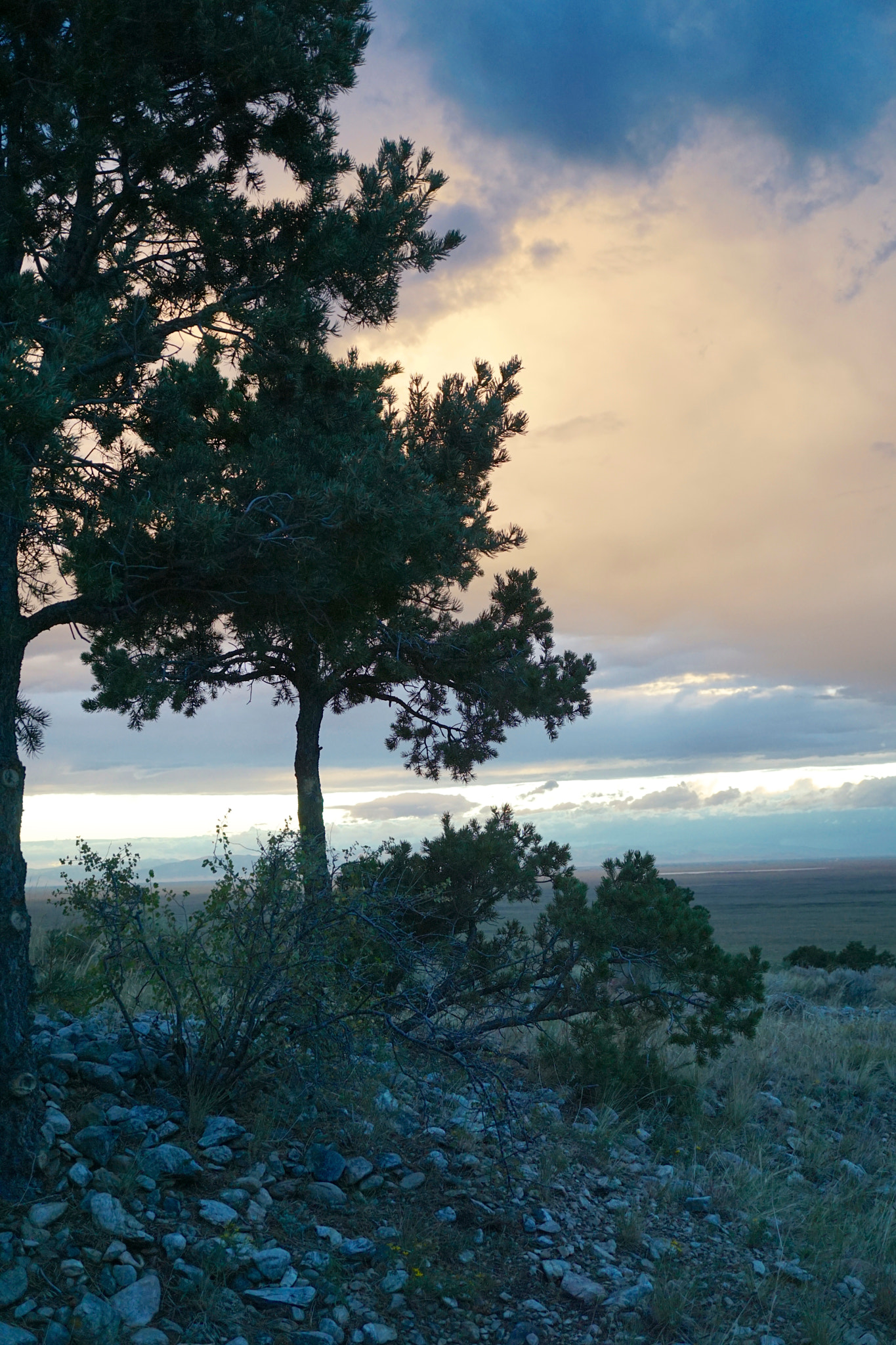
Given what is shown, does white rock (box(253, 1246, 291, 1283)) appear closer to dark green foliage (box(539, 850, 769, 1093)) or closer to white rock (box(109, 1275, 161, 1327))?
white rock (box(109, 1275, 161, 1327))

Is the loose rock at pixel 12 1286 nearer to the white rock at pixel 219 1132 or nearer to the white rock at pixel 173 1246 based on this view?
the white rock at pixel 173 1246

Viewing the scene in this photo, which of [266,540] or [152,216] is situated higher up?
[152,216]

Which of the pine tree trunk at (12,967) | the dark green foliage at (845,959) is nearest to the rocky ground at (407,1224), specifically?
the pine tree trunk at (12,967)

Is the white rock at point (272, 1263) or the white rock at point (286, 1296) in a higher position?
the white rock at point (272, 1263)

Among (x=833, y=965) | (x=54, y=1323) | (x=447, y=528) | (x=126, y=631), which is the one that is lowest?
(x=833, y=965)

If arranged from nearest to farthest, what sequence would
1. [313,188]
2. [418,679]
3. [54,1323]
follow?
[54,1323] < [313,188] < [418,679]

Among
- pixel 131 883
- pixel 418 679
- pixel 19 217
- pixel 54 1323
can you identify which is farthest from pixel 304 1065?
pixel 418 679

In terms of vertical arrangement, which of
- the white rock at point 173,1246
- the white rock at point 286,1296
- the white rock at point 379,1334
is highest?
the white rock at point 173,1246

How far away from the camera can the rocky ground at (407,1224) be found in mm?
4668

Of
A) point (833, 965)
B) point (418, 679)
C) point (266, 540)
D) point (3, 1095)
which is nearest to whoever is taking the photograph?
point (3, 1095)

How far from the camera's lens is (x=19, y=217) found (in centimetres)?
654

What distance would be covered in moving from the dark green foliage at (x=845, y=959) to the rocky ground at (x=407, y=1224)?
17395mm

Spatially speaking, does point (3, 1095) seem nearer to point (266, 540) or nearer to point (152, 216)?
point (266, 540)

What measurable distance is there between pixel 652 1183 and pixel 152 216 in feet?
25.5
